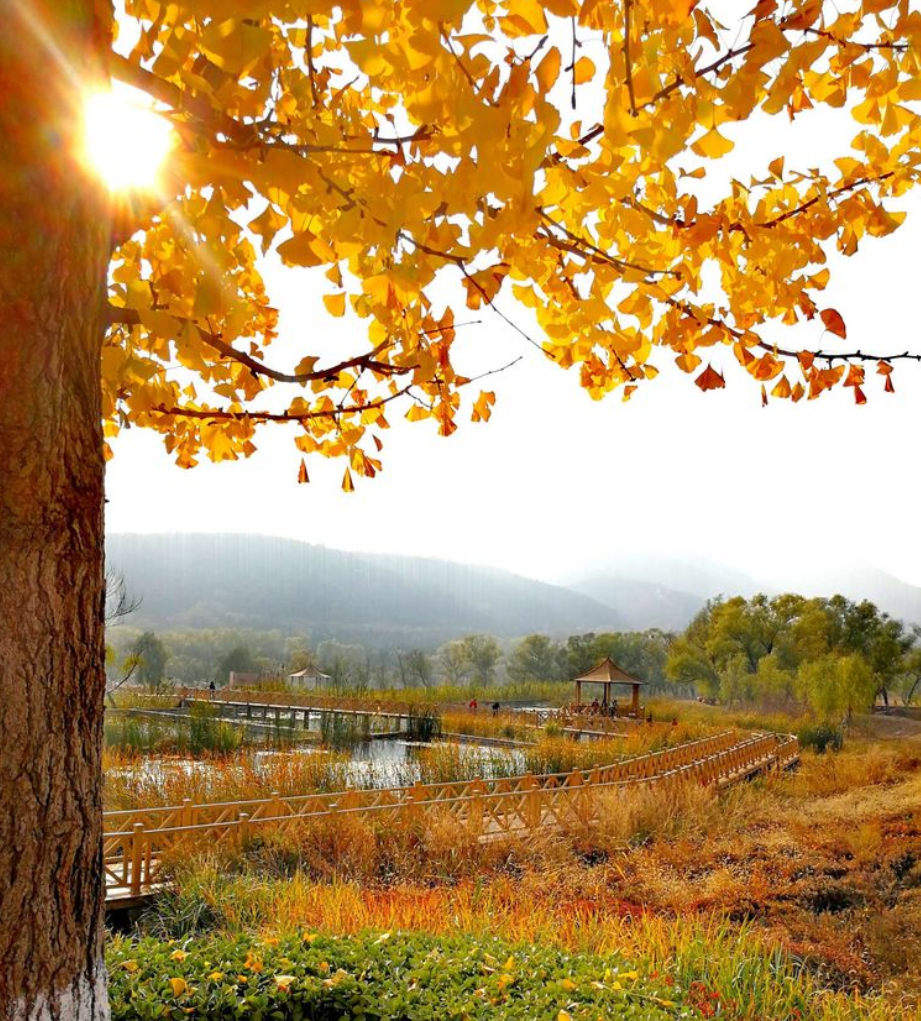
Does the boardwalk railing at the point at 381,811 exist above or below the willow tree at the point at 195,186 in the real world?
below

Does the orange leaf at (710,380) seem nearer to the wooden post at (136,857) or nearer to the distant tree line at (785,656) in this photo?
the wooden post at (136,857)

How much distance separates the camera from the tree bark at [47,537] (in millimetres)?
1416

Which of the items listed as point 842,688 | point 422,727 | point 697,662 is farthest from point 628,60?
point 697,662

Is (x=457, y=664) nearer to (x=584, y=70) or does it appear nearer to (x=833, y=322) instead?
(x=833, y=322)

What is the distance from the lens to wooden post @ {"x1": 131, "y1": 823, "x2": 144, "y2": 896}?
611cm

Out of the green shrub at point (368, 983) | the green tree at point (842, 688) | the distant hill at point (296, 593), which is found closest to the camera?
the green shrub at point (368, 983)

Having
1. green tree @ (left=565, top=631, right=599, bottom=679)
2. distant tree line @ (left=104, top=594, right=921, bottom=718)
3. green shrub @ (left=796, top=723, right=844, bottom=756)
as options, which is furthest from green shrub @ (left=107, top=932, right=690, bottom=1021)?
green tree @ (left=565, top=631, right=599, bottom=679)

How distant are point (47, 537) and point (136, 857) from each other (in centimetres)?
555

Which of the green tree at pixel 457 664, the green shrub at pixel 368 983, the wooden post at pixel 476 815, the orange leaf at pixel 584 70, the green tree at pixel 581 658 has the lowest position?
the green tree at pixel 457 664

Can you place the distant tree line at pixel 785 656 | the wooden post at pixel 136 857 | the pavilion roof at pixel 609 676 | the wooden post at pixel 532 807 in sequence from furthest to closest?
the distant tree line at pixel 785 656, the pavilion roof at pixel 609 676, the wooden post at pixel 532 807, the wooden post at pixel 136 857

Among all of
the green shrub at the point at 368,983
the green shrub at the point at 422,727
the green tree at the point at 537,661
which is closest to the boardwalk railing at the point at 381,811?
the green shrub at the point at 368,983

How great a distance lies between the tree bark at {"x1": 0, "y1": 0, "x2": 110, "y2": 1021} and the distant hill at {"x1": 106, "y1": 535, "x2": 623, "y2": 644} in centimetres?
14796

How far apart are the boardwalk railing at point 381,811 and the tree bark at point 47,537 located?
5.09 metres

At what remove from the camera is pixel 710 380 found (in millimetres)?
2111
